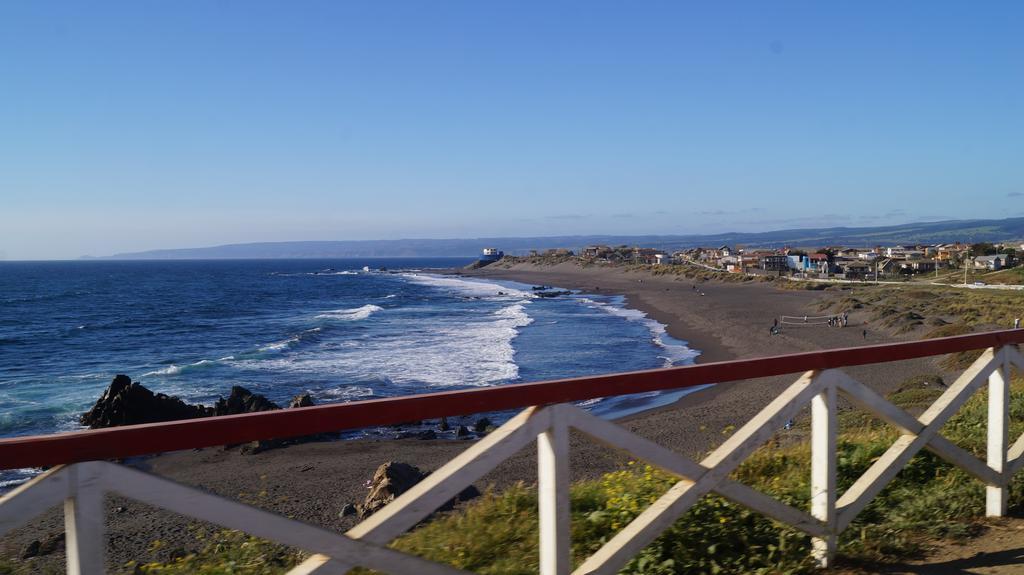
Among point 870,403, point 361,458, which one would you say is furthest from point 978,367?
point 361,458

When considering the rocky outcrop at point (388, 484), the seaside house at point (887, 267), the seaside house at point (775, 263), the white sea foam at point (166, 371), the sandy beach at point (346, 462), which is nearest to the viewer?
the sandy beach at point (346, 462)

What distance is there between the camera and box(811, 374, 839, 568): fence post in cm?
340

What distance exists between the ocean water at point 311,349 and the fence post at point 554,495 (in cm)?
1128

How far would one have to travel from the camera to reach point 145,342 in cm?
3925

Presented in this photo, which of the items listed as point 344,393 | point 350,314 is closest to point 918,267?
point 350,314

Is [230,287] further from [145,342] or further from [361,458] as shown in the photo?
[361,458]

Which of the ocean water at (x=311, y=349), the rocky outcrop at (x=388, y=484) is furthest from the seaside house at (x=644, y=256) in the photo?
the rocky outcrop at (x=388, y=484)

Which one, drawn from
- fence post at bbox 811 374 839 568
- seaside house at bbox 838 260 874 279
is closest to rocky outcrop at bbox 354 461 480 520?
fence post at bbox 811 374 839 568

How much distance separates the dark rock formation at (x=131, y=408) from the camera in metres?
18.8

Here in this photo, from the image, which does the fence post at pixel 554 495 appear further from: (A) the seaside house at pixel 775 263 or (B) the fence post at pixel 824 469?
(A) the seaside house at pixel 775 263

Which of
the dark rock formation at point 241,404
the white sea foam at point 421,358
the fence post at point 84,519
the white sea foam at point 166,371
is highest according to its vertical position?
the fence post at point 84,519

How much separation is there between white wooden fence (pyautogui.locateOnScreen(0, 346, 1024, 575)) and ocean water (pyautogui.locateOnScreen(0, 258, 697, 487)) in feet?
36.9

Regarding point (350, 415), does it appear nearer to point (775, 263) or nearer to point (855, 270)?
point (855, 270)

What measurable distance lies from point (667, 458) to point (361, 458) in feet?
39.9
